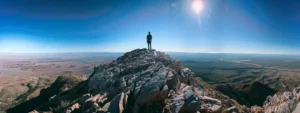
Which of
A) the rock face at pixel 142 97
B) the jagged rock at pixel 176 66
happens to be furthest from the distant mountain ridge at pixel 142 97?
the jagged rock at pixel 176 66

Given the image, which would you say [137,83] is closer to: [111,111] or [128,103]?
[128,103]

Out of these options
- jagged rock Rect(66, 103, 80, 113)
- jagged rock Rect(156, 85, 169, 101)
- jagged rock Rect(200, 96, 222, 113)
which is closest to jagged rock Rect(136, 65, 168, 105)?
jagged rock Rect(156, 85, 169, 101)

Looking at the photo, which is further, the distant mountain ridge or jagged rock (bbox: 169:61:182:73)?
jagged rock (bbox: 169:61:182:73)

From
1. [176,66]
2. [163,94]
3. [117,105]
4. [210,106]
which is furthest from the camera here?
[176,66]

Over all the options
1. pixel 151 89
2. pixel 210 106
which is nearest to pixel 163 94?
pixel 151 89

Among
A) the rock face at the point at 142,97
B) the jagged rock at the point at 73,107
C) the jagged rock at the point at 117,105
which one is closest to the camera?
the jagged rock at the point at 117,105

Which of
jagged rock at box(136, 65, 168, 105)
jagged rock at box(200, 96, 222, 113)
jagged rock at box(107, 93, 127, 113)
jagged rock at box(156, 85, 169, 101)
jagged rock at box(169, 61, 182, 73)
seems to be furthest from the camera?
jagged rock at box(169, 61, 182, 73)

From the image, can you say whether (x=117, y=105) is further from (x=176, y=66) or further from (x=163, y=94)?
(x=176, y=66)

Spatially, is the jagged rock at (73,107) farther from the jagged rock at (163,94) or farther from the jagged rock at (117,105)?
the jagged rock at (163,94)

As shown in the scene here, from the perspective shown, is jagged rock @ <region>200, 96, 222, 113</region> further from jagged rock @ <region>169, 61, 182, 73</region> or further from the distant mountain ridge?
jagged rock @ <region>169, 61, 182, 73</region>

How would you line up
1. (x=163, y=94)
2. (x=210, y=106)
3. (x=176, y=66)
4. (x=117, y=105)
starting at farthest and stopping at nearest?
1. (x=176, y=66)
2. (x=210, y=106)
3. (x=163, y=94)
4. (x=117, y=105)

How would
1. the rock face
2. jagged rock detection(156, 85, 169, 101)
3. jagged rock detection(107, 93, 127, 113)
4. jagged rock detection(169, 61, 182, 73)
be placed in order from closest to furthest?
jagged rock detection(107, 93, 127, 113) → the rock face → jagged rock detection(156, 85, 169, 101) → jagged rock detection(169, 61, 182, 73)

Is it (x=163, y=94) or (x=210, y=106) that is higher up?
(x=163, y=94)

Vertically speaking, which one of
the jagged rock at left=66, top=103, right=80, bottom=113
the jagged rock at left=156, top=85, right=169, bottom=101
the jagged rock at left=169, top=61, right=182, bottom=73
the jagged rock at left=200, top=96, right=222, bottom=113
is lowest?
the jagged rock at left=66, top=103, right=80, bottom=113
